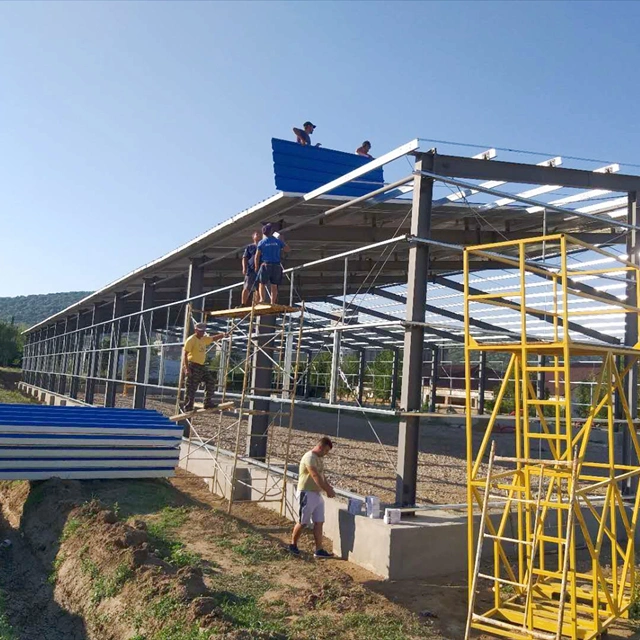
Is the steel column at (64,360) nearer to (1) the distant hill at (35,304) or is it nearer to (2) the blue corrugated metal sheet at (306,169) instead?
(2) the blue corrugated metal sheet at (306,169)

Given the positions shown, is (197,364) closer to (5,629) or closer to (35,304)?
(5,629)

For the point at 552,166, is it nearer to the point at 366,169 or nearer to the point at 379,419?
the point at 366,169

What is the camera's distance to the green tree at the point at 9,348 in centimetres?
6800

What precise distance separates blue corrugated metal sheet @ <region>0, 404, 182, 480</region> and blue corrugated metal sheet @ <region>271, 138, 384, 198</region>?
4.78 metres

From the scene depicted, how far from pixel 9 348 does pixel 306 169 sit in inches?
2572

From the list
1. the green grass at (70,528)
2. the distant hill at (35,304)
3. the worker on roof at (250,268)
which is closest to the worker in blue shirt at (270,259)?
the worker on roof at (250,268)

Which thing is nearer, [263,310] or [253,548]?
[253,548]

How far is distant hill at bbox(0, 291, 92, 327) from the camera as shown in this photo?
178875mm

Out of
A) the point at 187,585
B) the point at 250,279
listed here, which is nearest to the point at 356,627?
the point at 187,585

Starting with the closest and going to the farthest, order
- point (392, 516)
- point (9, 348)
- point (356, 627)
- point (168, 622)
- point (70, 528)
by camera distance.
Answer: point (168, 622) → point (356, 627) → point (392, 516) → point (70, 528) → point (9, 348)

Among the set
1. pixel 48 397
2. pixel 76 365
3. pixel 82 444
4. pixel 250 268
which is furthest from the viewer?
pixel 48 397

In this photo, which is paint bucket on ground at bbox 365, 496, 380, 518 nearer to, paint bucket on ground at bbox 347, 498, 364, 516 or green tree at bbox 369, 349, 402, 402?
paint bucket on ground at bbox 347, 498, 364, 516

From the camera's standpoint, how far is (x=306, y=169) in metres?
11.7

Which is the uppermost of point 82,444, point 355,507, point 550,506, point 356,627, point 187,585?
point 550,506
